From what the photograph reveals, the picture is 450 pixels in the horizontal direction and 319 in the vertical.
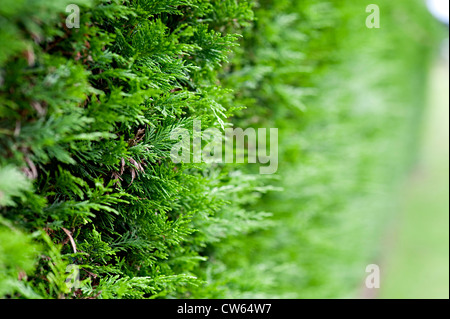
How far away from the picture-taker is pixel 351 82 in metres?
5.27

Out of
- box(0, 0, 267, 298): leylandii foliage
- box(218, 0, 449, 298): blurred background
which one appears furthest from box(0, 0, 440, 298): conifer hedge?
box(218, 0, 449, 298): blurred background

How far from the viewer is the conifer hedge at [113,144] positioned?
131 cm

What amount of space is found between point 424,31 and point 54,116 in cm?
1341

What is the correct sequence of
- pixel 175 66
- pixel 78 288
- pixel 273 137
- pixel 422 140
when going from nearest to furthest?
pixel 78 288
pixel 175 66
pixel 273 137
pixel 422 140

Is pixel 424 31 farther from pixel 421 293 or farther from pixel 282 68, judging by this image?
pixel 282 68

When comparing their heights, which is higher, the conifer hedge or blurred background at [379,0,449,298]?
the conifer hedge

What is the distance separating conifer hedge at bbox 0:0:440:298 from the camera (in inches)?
51.8

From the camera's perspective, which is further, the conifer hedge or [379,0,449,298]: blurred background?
[379,0,449,298]: blurred background

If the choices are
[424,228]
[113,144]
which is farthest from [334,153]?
[424,228]

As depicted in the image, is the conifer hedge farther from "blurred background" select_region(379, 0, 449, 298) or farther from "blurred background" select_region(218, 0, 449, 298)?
"blurred background" select_region(379, 0, 449, 298)

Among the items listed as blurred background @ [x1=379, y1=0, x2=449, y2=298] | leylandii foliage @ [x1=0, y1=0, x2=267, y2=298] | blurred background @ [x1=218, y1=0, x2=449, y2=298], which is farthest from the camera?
blurred background @ [x1=379, y1=0, x2=449, y2=298]

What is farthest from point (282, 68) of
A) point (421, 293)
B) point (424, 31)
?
point (424, 31)

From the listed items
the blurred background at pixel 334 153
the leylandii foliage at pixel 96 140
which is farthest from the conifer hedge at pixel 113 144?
the blurred background at pixel 334 153

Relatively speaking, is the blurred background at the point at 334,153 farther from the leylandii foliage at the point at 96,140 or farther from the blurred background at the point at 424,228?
the leylandii foliage at the point at 96,140
